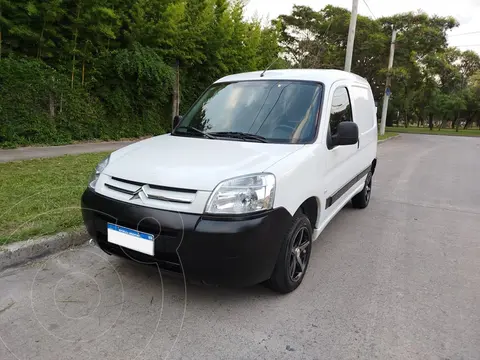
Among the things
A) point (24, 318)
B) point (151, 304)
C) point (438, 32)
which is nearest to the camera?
point (24, 318)

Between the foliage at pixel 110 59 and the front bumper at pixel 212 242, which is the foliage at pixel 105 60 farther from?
the front bumper at pixel 212 242

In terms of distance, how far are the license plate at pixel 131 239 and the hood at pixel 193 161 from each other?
355 mm

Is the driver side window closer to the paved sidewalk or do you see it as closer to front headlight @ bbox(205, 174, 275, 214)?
front headlight @ bbox(205, 174, 275, 214)

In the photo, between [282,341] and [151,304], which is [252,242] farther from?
[151,304]

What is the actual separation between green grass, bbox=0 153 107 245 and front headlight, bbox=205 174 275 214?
2076 mm

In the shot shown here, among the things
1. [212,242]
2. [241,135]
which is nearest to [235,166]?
[212,242]

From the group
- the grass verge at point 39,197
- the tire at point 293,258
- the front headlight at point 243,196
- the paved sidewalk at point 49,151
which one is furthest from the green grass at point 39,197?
the tire at point 293,258

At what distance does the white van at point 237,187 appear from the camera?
2.31m

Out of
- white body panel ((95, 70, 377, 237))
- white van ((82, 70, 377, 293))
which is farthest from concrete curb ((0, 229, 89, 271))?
white body panel ((95, 70, 377, 237))

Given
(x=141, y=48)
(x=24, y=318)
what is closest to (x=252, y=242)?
(x=24, y=318)

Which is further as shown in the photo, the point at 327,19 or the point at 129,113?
the point at 327,19

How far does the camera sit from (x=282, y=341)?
2287 millimetres

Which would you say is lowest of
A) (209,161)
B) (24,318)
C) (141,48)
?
(24,318)

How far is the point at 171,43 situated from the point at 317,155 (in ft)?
31.1
